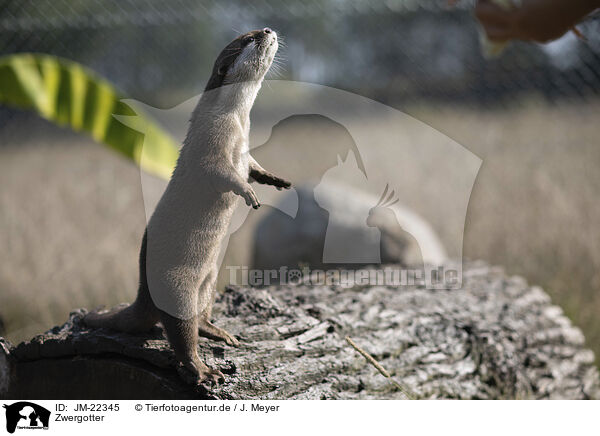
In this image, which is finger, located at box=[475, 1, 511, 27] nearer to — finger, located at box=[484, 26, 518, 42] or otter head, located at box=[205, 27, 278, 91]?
finger, located at box=[484, 26, 518, 42]

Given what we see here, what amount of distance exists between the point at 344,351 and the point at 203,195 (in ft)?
2.39

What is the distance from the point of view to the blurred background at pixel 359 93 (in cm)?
259

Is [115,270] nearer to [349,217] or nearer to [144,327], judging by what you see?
[349,217]

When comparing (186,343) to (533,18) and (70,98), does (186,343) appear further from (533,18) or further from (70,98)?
(70,98)

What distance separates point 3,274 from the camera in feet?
9.36

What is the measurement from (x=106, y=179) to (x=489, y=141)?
2.62m

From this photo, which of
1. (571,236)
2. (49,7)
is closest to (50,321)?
(49,7)
